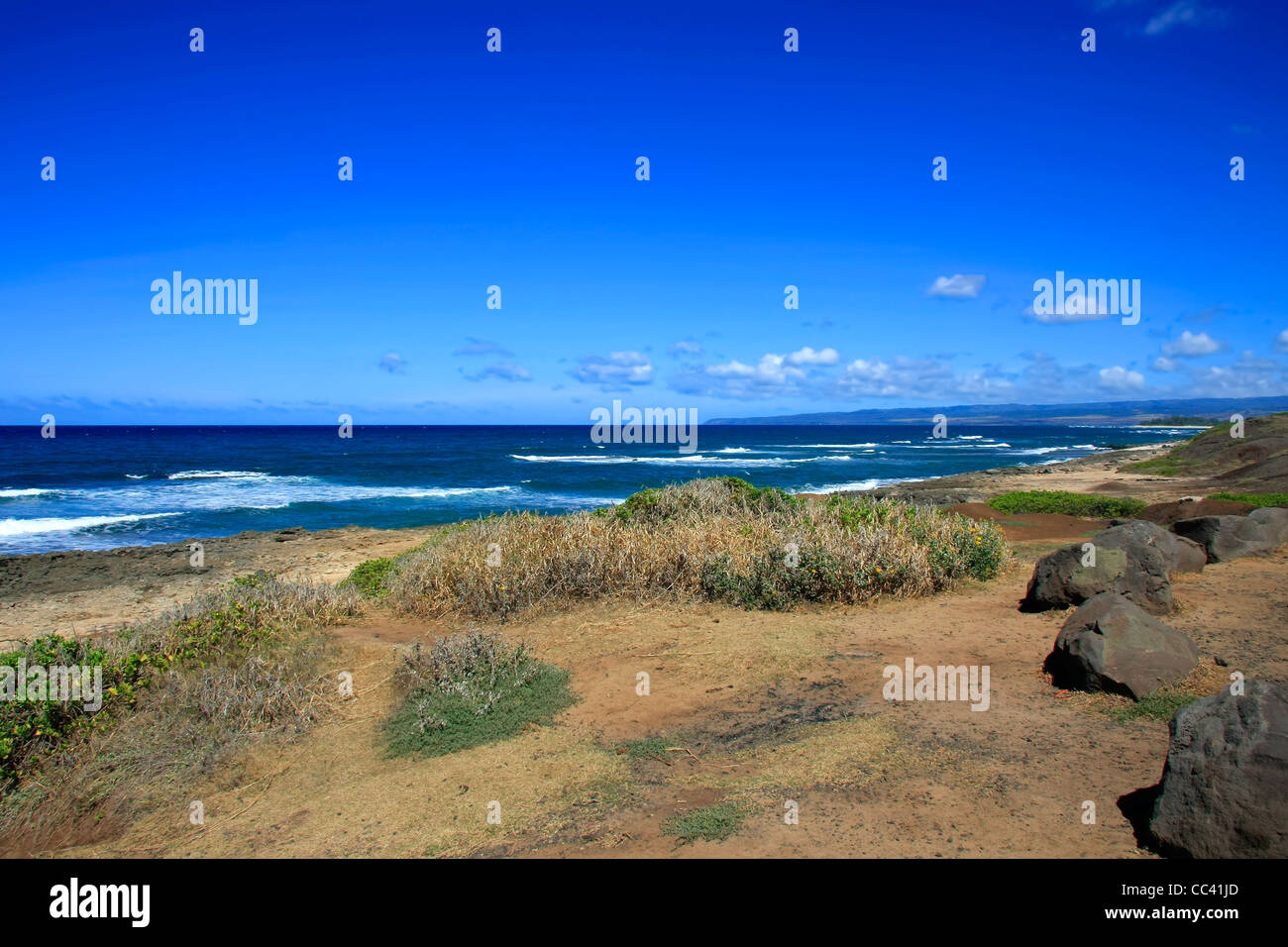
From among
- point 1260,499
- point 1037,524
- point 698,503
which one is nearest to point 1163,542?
point 698,503

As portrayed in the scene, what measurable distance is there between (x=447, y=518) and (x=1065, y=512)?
66.6 ft

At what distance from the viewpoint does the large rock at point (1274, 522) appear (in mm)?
10055

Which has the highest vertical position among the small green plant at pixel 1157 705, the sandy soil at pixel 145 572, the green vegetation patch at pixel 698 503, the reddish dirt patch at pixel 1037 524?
the green vegetation patch at pixel 698 503

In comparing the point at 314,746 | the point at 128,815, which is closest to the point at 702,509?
the point at 314,746

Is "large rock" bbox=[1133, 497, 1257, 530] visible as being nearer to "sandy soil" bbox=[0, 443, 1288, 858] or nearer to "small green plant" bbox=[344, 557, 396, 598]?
"sandy soil" bbox=[0, 443, 1288, 858]

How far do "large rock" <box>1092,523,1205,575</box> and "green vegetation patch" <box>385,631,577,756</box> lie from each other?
6.30 metres

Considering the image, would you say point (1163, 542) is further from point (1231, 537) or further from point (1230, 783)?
point (1230, 783)

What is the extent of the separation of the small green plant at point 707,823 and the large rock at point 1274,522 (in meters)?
9.44

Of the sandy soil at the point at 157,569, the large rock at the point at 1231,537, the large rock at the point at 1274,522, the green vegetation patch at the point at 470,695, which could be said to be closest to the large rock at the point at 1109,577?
the large rock at the point at 1231,537

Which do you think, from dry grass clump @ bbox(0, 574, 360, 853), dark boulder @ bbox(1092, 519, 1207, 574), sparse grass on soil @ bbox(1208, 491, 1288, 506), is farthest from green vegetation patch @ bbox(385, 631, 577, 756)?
sparse grass on soil @ bbox(1208, 491, 1288, 506)

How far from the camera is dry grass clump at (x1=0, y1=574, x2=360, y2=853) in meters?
5.35

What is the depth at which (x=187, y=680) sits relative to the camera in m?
6.75

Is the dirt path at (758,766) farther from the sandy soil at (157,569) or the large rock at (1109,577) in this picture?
the sandy soil at (157,569)
